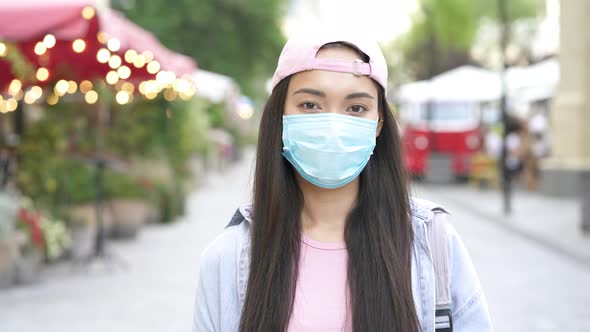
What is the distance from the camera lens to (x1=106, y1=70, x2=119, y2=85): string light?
46.0 ft

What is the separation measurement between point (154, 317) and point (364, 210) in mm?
5983

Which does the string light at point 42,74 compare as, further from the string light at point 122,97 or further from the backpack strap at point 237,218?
the backpack strap at point 237,218

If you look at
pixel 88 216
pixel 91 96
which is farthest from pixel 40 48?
pixel 91 96

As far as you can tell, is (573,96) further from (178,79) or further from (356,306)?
(356,306)

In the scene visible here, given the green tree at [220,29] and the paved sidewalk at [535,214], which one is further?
the green tree at [220,29]

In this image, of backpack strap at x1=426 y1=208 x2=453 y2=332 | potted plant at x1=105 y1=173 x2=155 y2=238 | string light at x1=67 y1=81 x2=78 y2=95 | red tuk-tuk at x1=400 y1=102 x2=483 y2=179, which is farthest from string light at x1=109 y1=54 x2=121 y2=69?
red tuk-tuk at x1=400 y1=102 x2=483 y2=179

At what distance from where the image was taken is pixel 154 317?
8.14m

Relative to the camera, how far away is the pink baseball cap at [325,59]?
230 cm

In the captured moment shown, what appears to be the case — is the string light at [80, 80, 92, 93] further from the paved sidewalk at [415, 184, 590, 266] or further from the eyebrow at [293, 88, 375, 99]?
the eyebrow at [293, 88, 375, 99]

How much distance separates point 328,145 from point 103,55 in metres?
10.5

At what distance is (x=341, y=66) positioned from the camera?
90.5 inches

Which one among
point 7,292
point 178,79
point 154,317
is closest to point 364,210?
point 154,317

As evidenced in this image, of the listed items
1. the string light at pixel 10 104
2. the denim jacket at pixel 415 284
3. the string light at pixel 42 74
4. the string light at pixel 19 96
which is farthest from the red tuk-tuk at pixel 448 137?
the denim jacket at pixel 415 284

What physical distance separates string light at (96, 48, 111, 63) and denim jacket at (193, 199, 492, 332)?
10.1 meters
